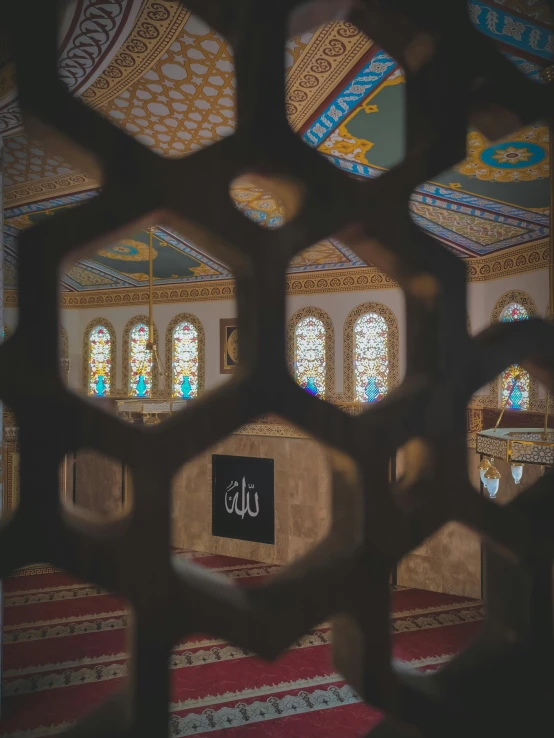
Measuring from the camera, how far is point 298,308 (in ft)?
25.9

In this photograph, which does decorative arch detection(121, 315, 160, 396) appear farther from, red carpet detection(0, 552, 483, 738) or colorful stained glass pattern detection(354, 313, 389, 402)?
colorful stained glass pattern detection(354, 313, 389, 402)

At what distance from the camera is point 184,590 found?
519 mm

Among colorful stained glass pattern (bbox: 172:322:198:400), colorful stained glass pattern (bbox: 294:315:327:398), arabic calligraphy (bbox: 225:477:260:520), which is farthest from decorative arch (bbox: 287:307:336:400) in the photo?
arabic calligraphy (bbox: 225:477:260:520)

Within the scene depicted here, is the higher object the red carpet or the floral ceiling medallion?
the floral ceiling medallion

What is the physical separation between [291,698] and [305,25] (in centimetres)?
557

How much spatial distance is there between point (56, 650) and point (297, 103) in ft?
19.5

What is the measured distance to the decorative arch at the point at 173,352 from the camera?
8445 mm

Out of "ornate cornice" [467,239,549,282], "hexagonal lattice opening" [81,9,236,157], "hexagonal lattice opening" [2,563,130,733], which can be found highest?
"hexagonal lattice opening" [81,9,236,157]

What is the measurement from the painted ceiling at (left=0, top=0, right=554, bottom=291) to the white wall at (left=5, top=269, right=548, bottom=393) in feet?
1.86

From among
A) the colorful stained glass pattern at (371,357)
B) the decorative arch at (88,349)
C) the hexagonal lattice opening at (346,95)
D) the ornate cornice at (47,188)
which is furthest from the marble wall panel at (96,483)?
the hexagonal lattice opening at (346,95)

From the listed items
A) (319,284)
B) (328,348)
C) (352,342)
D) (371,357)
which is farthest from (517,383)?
(319,284)

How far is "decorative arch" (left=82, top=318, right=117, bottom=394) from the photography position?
352 inches

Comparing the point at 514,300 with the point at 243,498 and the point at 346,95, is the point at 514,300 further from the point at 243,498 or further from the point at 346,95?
the point at 243,498

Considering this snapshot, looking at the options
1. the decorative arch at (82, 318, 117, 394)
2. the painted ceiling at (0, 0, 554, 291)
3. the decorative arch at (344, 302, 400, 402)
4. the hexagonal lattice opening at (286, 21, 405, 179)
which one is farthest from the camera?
the decorative arch at (82, 318, 117, 394)
